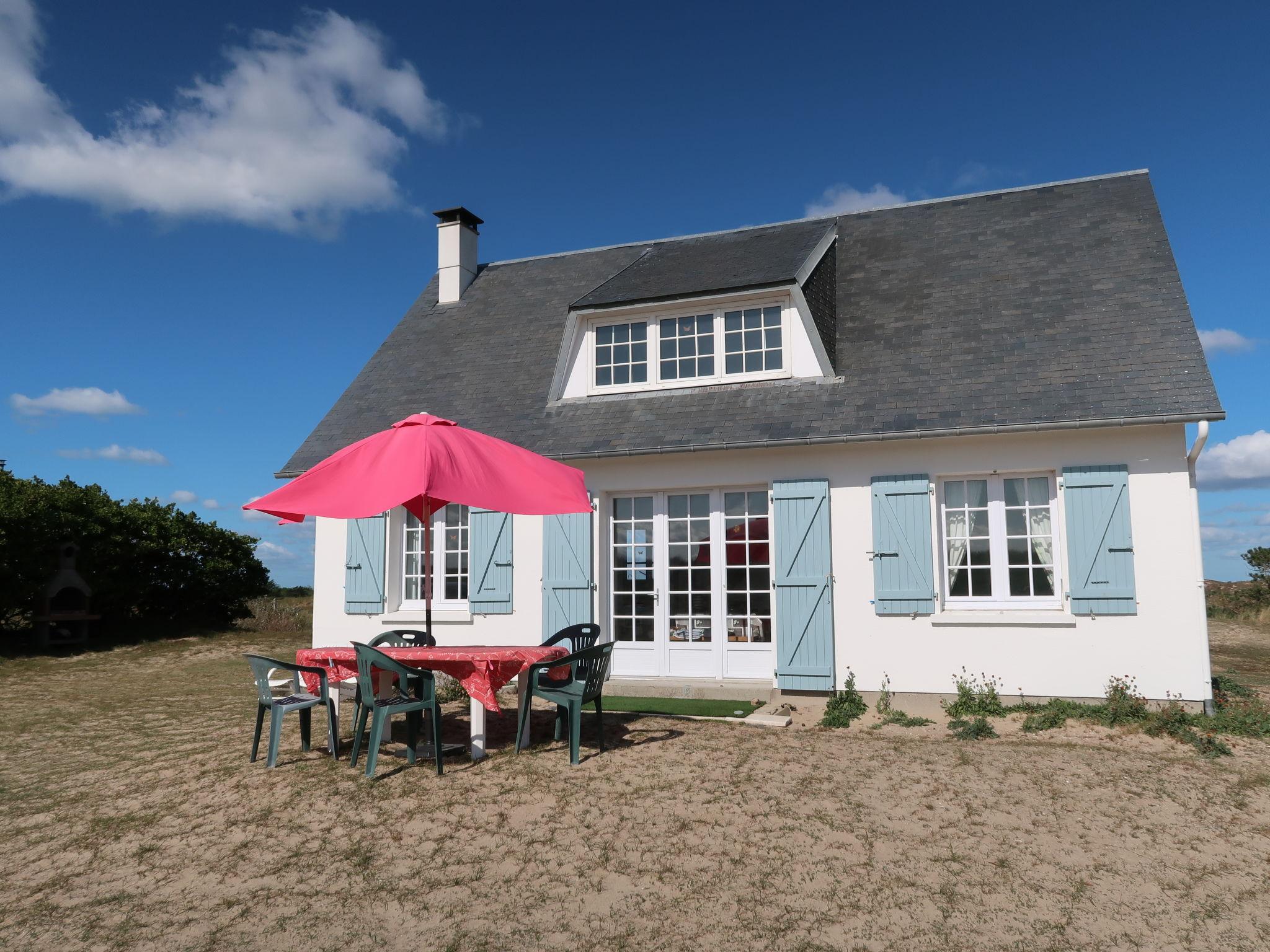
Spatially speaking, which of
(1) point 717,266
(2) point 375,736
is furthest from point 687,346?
(2) point 375,736

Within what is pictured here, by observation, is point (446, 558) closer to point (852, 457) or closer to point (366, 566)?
point (366, 566)

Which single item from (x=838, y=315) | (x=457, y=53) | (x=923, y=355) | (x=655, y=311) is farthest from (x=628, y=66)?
(x=923, y=355)

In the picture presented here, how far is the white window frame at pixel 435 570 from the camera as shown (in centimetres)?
994

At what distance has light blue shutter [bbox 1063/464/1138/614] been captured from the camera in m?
7.61

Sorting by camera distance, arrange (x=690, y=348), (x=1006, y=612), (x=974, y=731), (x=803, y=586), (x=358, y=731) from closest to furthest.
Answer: (x=358, y=731)
(x=974, y=731)
(x=1006, y=612)
(x=803, y=586)
(x=690, y=348)

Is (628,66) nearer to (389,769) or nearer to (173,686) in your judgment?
(389,769)

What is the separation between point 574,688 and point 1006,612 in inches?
164

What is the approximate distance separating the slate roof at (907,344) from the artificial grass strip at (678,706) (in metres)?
2.44

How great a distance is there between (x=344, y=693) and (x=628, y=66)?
22.9ft

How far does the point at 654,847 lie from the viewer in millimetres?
4375

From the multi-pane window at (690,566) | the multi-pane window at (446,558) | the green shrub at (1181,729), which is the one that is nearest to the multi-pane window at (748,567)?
the multi-pane window at (690,566)

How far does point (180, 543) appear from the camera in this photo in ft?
49.0

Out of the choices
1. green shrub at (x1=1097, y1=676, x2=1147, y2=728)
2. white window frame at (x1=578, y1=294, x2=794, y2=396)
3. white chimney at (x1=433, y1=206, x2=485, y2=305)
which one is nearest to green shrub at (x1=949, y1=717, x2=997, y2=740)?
green shrub at (x1=1097, y1=676, x2=1147, y2=728)

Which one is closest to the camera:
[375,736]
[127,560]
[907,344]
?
[375,736]
